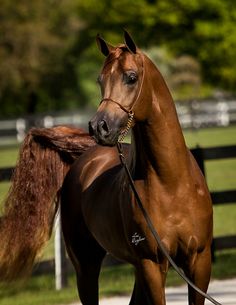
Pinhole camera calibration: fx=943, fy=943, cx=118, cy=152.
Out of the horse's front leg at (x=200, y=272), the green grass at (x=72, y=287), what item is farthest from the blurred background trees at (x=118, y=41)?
the horse's front leg at (x=200, y=272)

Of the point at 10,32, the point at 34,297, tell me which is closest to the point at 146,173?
the point at 34,297

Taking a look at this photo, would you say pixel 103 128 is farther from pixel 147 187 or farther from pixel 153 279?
pixel 153 279

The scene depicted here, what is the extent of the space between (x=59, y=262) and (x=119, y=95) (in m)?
5.03

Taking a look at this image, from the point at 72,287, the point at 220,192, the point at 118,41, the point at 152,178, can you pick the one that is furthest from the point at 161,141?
the point at 118,41

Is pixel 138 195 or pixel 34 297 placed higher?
pixel 138 195

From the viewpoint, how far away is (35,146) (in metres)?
8.14

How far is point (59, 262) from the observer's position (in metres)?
10.4

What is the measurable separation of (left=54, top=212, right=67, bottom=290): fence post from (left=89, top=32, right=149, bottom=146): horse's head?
4.70 metres

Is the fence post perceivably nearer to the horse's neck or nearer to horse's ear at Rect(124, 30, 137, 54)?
the horse's neck

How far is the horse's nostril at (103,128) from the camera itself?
218 inches

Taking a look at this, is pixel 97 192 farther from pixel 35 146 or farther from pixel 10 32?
pixel 10 32

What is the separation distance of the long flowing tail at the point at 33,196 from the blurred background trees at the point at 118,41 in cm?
4464

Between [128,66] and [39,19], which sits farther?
[39,19]

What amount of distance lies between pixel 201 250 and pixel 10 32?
51.1m
